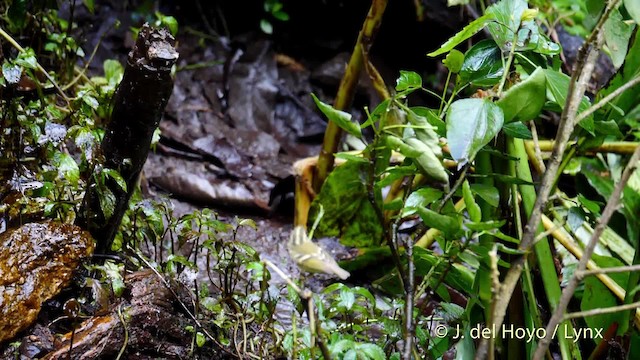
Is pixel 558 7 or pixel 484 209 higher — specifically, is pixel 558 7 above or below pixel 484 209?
above

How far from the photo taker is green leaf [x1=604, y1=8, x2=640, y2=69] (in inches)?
45.9

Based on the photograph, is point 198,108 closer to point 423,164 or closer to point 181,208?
point 181,208

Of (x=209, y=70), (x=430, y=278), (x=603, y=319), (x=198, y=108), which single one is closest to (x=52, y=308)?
(x=430, y=278)

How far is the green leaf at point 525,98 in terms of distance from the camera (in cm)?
97

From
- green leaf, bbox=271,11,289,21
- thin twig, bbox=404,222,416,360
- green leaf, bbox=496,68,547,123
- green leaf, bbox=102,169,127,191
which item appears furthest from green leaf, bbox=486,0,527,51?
green leaf, bbox=271,11,289,21

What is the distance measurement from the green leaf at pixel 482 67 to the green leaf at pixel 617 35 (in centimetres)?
26

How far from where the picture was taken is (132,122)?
4.01 feet

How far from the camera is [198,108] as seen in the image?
292 centimetres

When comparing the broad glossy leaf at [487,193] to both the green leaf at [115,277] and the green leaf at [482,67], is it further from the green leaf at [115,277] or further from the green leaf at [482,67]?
the green leaf at [115,277]

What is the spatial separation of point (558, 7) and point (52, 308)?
9.53 feet

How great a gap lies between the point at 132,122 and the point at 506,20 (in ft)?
2.69

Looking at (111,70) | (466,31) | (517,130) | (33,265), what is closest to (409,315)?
(517,130)

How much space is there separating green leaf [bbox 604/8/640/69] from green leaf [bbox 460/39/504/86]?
261mm

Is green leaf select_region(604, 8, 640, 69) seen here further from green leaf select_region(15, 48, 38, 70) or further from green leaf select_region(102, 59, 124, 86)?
green leaf select_region(102, 59, 124, 86)
